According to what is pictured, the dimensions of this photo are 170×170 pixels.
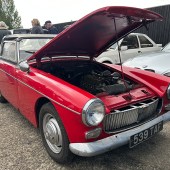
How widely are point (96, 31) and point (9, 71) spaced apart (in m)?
1.53

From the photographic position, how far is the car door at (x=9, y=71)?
3747 millimetres

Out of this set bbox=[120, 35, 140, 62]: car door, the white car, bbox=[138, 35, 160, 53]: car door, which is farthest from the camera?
bbox=[138, 35, 160, 53]: car door

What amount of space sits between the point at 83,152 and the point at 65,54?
195cm

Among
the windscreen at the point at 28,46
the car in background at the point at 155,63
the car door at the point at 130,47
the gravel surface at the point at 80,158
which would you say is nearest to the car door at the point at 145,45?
the car door at the point at 130,47

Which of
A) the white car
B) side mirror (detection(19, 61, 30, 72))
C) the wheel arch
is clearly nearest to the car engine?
the wheel arch

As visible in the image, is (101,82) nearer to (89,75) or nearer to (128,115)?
(89,75)

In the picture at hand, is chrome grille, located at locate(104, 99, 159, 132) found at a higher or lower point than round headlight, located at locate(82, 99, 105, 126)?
lower

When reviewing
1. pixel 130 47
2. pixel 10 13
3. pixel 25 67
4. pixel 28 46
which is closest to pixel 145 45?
pixel 130 47

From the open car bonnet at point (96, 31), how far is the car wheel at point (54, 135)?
2.78ft

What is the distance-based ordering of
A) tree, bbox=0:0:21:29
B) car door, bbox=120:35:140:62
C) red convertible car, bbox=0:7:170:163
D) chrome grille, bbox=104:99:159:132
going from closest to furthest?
red convertible car, bbox=0:7:170:163 < chrome grille, bbox=104:99:159:132 < car door, bbox=120:35:140:62 < tree, bbox=0:0:21:29

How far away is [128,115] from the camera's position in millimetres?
2676

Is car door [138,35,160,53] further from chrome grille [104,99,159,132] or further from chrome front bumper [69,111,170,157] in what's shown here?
chrome front bumper [69,111,170,157]

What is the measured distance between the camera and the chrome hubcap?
2719mm

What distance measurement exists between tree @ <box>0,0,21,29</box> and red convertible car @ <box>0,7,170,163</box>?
3454cm
